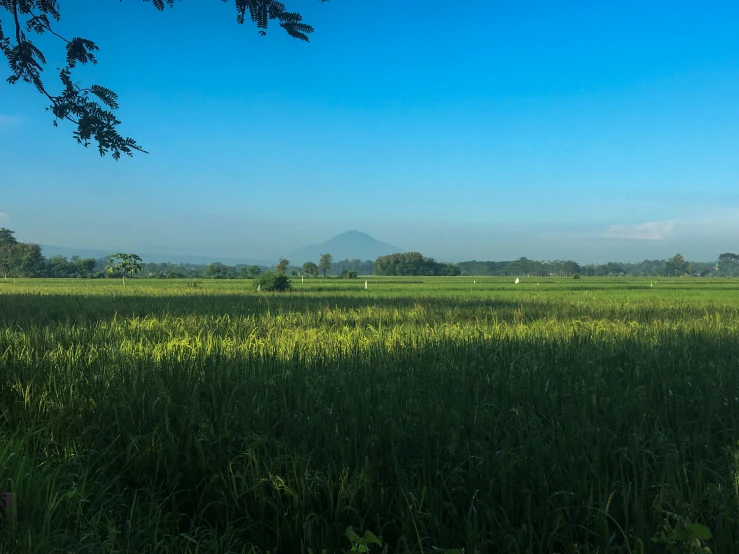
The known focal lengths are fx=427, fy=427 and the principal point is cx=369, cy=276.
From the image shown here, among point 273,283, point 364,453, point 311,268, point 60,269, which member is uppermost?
point 311,268

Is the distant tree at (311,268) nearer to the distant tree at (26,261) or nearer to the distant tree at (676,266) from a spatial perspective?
the distant tree at (26,261)

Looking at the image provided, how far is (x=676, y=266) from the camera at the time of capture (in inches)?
6599

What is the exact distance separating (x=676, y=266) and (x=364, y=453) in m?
205

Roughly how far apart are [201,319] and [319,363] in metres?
5.26

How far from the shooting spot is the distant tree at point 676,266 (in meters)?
164

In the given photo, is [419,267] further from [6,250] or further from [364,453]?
[364,453]

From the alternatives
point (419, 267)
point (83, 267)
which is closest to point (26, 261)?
point (83, 267)

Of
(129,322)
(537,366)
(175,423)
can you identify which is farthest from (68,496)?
(129,322)

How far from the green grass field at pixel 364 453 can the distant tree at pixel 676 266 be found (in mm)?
194991

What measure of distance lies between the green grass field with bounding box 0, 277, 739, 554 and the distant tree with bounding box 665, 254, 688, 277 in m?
195

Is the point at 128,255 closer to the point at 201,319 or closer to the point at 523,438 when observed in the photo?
the point at 201,319

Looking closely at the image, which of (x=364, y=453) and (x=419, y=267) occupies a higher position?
(x=419, y=267)

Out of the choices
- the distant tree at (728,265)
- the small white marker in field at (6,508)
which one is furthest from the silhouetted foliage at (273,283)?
the distant tree at (728,265)

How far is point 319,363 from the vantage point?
454 cm
